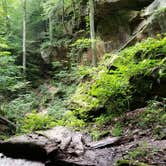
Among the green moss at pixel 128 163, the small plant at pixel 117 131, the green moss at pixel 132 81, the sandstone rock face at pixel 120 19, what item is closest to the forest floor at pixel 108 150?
the green moss at pixel 128 163

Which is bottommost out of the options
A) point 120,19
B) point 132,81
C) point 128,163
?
point 128,163

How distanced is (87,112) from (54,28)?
53.0ft

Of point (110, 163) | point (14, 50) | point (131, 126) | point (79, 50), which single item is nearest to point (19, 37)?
point (14, 50)

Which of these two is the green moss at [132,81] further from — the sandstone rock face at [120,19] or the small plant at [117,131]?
the sandstone rock face at [120,19]

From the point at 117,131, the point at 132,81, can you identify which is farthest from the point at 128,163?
the point at 132,81

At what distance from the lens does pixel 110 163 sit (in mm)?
5480

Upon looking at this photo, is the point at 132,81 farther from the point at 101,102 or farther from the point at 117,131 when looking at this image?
the point at 117,131

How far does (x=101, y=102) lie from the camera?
10.1 m

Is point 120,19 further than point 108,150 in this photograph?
Yes

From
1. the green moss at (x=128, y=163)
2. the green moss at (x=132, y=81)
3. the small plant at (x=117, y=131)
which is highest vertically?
the green moss at (x=132, y=81)

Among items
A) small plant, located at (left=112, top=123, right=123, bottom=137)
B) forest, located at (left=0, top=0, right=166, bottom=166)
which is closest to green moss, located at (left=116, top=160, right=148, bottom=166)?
forest, located at (left=0, top=0, right=166, bottom=166)

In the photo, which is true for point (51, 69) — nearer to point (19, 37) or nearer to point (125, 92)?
point (19, 37)

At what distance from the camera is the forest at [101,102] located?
6.15 metres

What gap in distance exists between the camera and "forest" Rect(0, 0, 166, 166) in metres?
6.15
